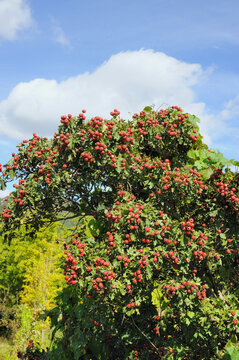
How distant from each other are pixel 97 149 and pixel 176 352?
449 centimetres

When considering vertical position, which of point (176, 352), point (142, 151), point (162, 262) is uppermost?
point (142, 151)

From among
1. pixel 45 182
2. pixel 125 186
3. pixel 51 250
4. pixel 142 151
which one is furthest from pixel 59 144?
pixel 51 250

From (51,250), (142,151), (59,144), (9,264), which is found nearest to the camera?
(59,144)

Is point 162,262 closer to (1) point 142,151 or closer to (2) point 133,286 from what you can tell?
(2) point 133,286

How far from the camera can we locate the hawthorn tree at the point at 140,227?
213 inches

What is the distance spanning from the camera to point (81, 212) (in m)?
7.57

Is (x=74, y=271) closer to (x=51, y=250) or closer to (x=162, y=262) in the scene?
(x=162, y=262)

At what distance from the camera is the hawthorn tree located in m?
5.42

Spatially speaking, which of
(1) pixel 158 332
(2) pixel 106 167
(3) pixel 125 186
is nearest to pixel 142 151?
(3) pixel 125 186

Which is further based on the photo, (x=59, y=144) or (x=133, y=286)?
(x=59, y=144)

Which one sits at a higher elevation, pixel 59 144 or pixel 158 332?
pixel 59 144

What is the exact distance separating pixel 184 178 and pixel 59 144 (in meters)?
2.65

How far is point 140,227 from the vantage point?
5523 millimetres

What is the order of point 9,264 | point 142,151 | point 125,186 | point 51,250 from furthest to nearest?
point 9,264 < point 51,250 < point 142,151 < point 125,186
